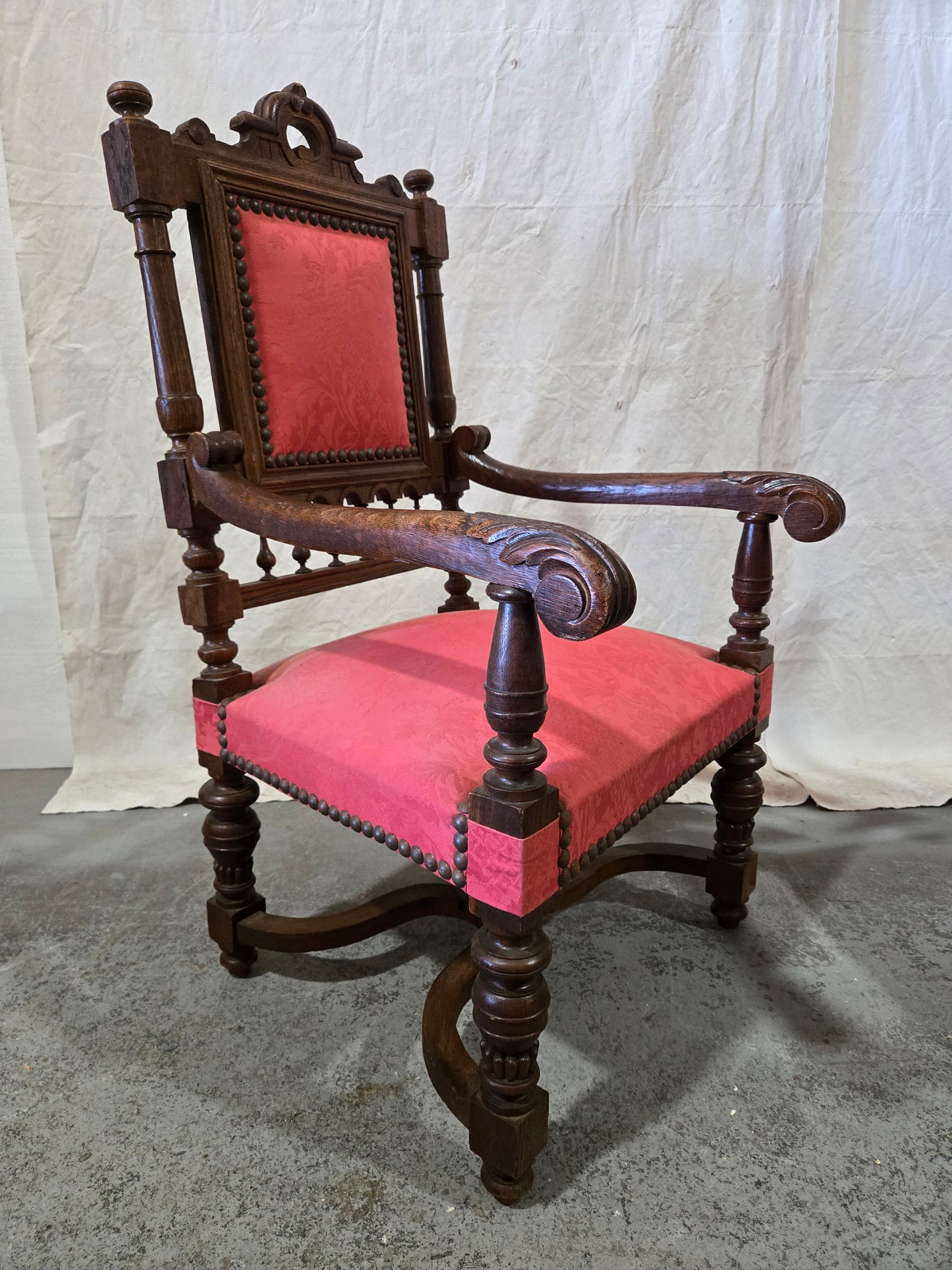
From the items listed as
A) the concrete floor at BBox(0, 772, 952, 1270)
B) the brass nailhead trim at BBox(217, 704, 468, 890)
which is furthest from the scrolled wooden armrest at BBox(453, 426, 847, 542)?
the concrete floor at BBox(0, 772, 952, 1270)

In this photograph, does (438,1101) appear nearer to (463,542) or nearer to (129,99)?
(463,542)

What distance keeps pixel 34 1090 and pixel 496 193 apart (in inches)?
80.6

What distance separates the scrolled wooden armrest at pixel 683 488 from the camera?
1.28m

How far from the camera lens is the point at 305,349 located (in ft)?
4.52

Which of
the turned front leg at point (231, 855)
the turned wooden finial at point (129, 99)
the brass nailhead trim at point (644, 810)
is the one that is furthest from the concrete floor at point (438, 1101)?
the turned wooden finial at point (129, 99)

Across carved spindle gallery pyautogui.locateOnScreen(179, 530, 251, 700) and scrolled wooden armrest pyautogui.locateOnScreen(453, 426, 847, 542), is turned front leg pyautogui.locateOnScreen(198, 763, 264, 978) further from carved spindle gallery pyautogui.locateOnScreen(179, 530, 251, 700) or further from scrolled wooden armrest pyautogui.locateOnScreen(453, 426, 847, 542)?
scrolled wooden armrest pyautogui.locateOnScreen(453, 426, 847, 542)

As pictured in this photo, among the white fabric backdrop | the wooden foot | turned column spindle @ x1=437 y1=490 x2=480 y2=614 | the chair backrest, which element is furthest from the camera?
the white fabric backdrop

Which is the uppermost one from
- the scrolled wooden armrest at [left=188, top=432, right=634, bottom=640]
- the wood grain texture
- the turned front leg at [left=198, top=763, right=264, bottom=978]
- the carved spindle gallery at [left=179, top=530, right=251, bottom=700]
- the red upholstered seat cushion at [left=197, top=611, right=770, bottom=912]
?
the scrolled wooden armrest at [left=188, top=432, right=634, bottom=640]

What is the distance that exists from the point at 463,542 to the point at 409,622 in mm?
619

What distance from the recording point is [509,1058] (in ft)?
3.46

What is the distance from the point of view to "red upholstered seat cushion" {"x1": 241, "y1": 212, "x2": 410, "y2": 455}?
1327 millimetres

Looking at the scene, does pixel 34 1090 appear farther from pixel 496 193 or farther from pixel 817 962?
pixel 496 193

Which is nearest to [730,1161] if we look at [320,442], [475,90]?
[320,442]

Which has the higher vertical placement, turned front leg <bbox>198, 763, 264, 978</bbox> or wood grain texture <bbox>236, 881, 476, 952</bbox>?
turned front leg <bbox>198, 763, 264, 978</bbox>
